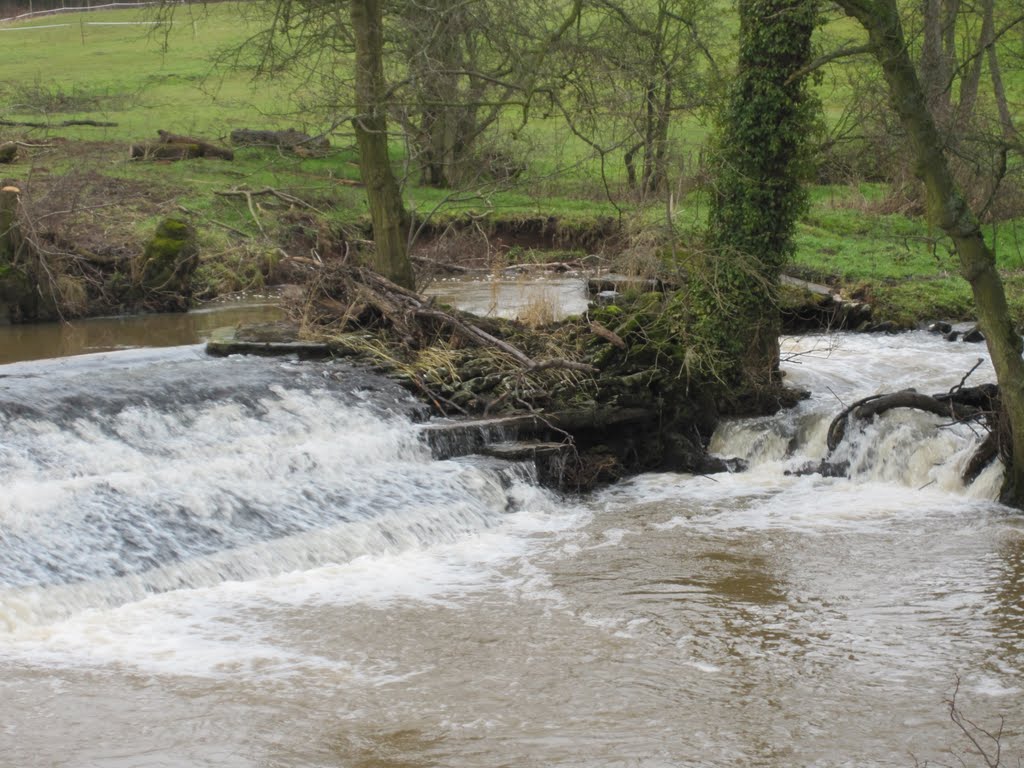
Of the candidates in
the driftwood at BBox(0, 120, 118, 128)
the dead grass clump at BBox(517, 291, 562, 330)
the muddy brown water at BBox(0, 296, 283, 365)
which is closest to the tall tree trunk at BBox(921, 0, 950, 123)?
the dead grass clump at BBox(517, 291, 562, 330)

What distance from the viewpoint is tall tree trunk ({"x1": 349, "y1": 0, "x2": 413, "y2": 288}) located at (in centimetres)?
1509

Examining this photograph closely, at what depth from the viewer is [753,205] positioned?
14953 millimetres

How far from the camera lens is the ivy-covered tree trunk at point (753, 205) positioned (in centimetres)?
1477

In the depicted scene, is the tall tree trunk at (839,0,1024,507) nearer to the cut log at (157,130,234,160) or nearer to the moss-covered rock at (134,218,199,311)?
the moss-covered rock at (134,218,199,311)

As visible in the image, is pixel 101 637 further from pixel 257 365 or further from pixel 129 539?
pixel 257 365

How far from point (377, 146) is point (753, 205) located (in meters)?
4.76

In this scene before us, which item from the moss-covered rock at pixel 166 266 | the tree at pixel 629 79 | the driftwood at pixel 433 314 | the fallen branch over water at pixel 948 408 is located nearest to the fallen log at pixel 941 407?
the fallen branch over water at pixel 948 408

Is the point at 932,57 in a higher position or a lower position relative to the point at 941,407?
higher

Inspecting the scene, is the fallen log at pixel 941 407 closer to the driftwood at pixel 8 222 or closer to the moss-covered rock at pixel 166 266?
the moss-covered rock at pixel 166 266

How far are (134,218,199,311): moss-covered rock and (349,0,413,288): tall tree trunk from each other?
17.2 ft

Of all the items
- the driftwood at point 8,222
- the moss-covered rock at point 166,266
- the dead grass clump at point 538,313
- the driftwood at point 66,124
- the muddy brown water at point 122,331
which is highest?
the driftwood at point 66,124

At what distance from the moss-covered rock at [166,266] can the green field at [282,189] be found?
583mm

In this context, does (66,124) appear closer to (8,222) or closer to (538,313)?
(8,222)


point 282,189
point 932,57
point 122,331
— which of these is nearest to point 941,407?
point 932,57
